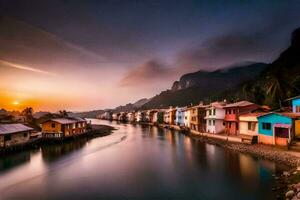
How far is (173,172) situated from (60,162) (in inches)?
735

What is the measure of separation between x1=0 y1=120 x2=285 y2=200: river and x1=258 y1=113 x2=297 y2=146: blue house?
5.56 metres

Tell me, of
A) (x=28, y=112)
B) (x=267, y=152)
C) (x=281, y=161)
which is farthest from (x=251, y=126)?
(x=28, y=112)

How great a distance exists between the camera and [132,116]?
18462 centimetres

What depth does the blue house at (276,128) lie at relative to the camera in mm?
34469

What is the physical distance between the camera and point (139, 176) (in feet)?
92.5

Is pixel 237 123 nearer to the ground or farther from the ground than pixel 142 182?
farther from the ground

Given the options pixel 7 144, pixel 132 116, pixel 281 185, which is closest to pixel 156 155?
pixel 281 185

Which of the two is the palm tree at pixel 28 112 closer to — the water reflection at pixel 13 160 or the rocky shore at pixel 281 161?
the water reflection at pixel 13 160

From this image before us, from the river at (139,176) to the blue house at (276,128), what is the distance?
5.56m

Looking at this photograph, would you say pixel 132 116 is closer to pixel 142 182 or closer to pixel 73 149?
pixel 73 149

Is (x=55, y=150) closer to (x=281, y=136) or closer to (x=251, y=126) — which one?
(x=251, y=126)

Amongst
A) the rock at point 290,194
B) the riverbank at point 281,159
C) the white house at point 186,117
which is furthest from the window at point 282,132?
the white house at point 186,117

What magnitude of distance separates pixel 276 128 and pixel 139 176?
22910 millimetres

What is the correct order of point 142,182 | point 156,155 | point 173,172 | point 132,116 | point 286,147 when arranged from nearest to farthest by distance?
1. point 142,182
2. point 173,172
3. point 286,147
4. point 156,155
5. point 132,116
